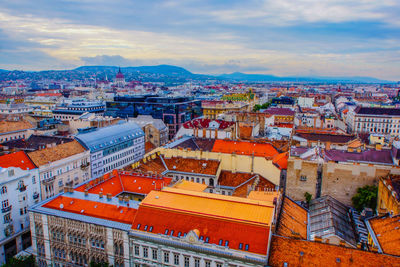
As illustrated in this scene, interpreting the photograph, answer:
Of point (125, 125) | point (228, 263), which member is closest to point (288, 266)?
point (228, 263)

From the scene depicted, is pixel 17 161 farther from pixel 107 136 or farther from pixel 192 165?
pixel 192 165

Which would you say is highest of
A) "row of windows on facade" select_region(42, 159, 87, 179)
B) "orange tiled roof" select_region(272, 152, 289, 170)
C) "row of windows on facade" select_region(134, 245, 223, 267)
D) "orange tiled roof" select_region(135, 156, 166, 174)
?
"orange tiled roof" select_region(272, 152, 289, 170)

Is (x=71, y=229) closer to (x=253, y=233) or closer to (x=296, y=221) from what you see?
(x=253, y=233)

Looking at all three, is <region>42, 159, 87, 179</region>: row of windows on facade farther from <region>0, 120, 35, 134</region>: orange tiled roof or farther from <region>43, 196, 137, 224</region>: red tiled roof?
<region>0, 120, 35, 134</region>: orange tiled roof

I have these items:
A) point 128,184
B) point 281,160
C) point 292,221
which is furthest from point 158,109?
point 292,221

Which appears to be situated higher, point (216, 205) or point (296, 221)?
point (216, 205)

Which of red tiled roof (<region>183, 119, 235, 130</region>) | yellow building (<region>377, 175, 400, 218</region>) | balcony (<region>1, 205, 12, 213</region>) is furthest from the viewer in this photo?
red tiled roof (<region>183, 119, 235, 130</region>)

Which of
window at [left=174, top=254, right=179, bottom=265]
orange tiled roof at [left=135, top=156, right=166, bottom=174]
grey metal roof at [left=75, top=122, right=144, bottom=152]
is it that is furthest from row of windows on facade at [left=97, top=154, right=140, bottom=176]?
window at [left=174, top=254, right=179, bottom=265]

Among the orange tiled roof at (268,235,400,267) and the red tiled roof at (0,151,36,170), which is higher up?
the red tiled roof at (0,151,36,170)
